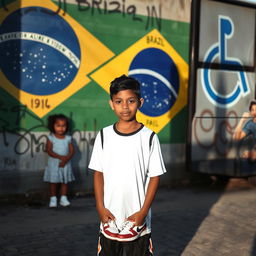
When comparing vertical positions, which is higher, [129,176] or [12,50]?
[12,50]

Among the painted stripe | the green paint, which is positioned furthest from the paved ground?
the painted stripe

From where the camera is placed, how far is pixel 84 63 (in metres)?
7.11

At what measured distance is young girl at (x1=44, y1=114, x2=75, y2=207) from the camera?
6.55 metres

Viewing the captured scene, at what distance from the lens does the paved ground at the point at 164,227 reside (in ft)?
15.1

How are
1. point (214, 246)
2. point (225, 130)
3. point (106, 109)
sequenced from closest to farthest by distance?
point (214, 246) → point (106, 109) → point (225, 130)

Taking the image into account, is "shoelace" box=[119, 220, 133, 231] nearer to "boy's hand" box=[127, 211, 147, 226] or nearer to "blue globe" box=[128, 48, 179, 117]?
"boy's hand" box=[127, 211, 147, 226]

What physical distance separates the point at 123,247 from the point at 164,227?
268 centimetres

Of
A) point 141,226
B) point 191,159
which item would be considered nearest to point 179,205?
point 191,159

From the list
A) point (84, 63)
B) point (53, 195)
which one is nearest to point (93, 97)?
point (84, 63)

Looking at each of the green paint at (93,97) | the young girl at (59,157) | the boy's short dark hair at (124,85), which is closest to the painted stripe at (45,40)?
the green paint at (93,97)

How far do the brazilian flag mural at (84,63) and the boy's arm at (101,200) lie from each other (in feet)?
13.2

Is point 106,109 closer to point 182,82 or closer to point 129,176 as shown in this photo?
point 182,82

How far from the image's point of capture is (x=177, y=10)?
26.5 ft

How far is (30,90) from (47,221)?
2.18 metres
